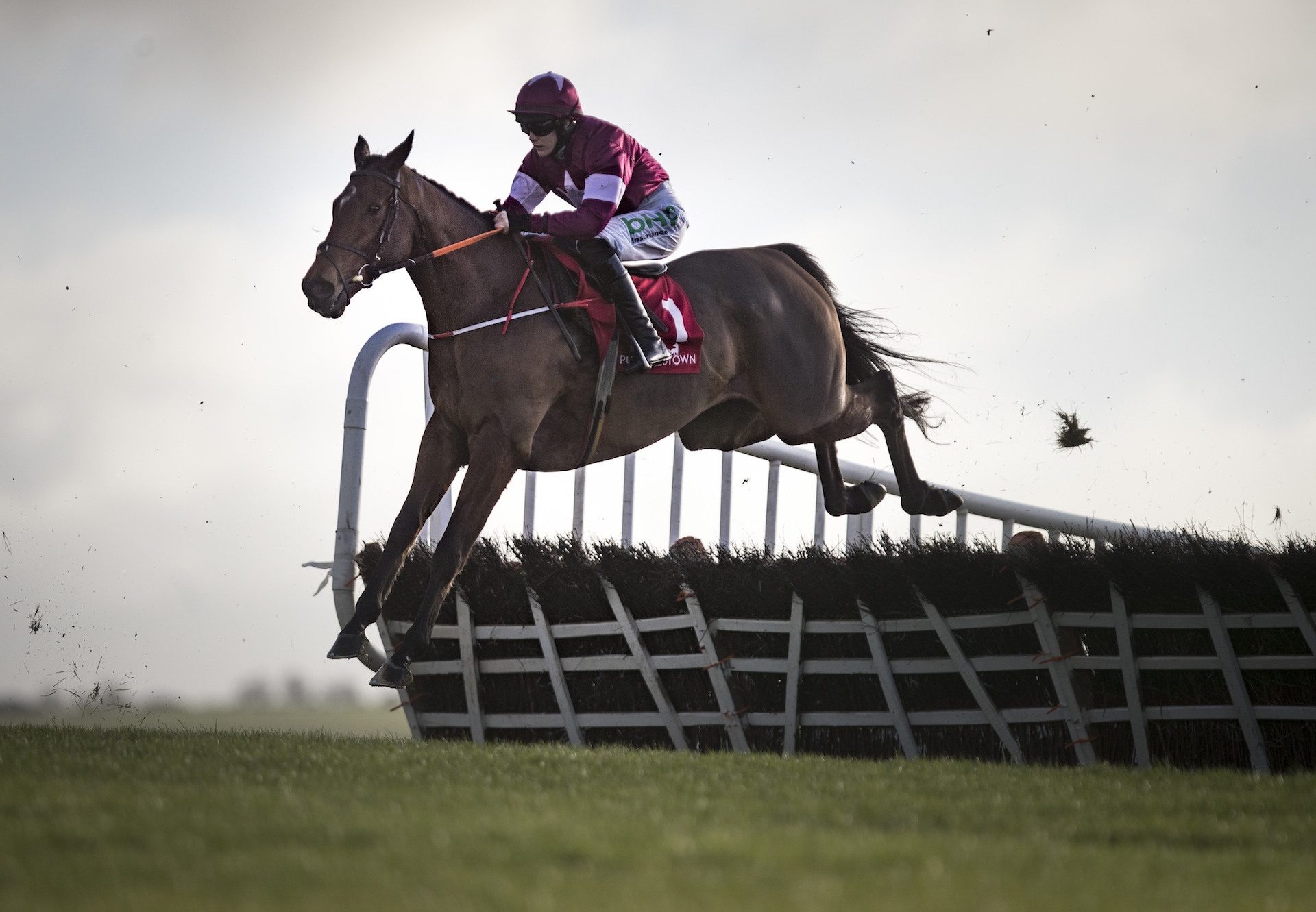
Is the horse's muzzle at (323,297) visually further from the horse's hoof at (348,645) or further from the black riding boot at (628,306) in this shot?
the horse's hoof at (348,645)

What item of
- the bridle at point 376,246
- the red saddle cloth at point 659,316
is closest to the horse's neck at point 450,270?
the bridle at point 376,246

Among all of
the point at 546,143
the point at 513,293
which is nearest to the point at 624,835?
the point at 513,293

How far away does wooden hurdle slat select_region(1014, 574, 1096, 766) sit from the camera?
480cm

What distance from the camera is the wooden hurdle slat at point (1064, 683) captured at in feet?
15.8

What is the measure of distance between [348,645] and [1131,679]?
9.22ft

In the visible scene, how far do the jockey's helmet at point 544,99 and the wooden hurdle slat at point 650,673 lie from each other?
6.41ft

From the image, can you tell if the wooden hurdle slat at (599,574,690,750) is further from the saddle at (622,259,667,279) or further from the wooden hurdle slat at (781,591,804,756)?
the saddle at (622,259,667,279)

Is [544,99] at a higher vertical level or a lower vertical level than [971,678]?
higher

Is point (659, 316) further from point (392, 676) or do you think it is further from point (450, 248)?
point (392, 676)

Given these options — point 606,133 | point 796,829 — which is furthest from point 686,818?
point 606,133

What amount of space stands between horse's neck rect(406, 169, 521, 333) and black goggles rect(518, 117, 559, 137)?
0.44 meters

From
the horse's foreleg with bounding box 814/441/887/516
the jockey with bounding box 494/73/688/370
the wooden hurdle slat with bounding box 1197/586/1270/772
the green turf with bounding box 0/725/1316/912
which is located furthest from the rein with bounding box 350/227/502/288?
the wooden hurdle slat with bounding box 1197/586/1270/772

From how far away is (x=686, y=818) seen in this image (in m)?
2.73

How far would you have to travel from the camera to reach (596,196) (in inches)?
205
